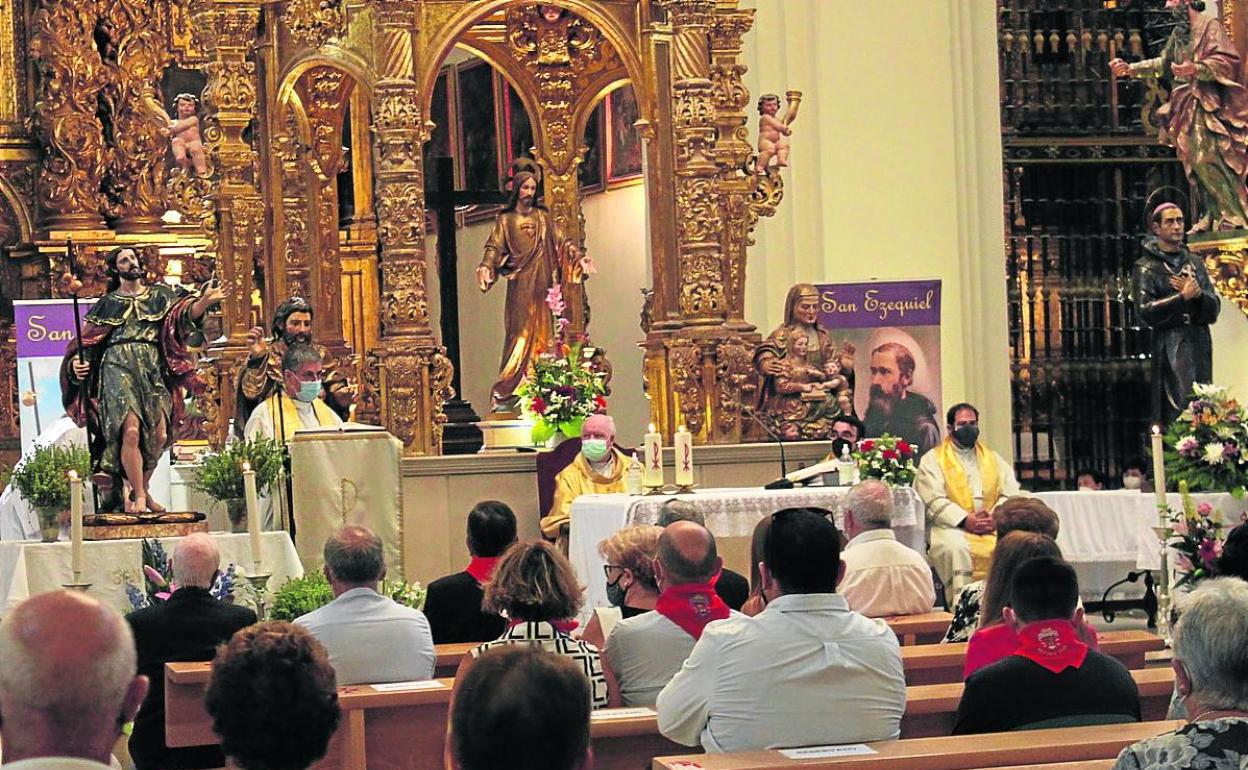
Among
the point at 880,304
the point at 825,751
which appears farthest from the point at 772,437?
the point at 825,751

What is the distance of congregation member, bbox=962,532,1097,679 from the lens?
701 centimetres

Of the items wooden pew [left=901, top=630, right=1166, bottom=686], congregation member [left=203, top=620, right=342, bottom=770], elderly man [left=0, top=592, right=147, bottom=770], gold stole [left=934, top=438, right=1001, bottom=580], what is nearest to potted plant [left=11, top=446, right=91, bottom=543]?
gold stole [left=934, top=438, right=1001, bottom=580]

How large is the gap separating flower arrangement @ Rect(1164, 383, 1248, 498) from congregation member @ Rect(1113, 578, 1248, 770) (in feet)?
26.1

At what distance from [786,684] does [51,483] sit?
7077 millimetres

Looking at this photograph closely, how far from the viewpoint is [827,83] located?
19.3 meters

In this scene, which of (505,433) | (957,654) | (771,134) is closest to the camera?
(957,654)

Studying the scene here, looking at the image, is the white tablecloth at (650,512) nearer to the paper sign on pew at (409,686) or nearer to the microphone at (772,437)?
the microphone at (772,437)

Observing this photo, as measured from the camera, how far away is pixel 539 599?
23.6 feet

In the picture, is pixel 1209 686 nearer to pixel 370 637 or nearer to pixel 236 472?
pixel 370 637

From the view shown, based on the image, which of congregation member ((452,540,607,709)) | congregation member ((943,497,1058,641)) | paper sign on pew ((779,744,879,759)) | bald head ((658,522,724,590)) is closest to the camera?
paper sign on pew ((779,744,879,759))

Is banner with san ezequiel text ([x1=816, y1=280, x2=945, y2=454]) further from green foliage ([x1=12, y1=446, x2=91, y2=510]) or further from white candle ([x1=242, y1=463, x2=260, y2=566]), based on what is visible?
white candle ([x1=242, y1=463, x2=260, y2=566])

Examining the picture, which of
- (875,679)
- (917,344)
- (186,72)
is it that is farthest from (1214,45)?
(875,679)

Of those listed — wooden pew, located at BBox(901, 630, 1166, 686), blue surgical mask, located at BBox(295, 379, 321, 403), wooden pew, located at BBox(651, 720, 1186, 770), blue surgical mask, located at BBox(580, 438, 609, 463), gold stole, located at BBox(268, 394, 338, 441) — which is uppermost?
blue surgical mask, located at BBox(295, 379, 321, 403)

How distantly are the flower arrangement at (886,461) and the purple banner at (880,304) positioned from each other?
6.87 feet
